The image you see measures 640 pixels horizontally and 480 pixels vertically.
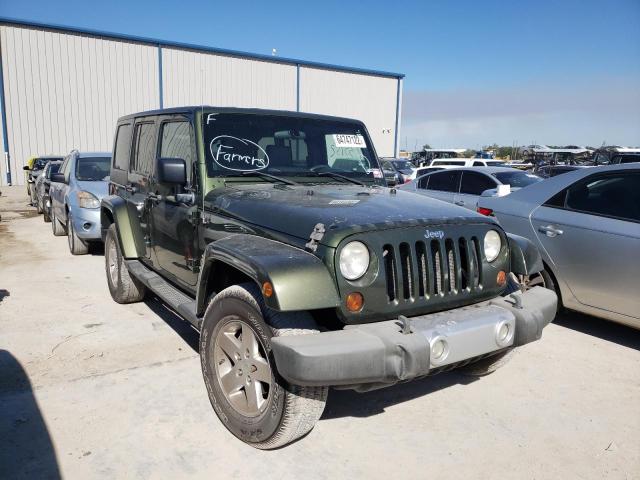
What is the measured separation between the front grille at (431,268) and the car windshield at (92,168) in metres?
7.04

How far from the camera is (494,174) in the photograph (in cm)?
853

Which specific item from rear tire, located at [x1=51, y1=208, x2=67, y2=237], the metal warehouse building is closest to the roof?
the metal warehouse building

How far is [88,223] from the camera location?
7.73 meters

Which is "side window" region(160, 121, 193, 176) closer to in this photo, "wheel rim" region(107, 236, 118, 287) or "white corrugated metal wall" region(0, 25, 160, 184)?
"wheel rim" region(107, 236, 118, 287)

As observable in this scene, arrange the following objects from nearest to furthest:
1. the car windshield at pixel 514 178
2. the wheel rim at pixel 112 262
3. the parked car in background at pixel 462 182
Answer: the wheel rim at pixel 112 262
the parked car in background at pixel 462 182
the car windshield at pixel 514 178

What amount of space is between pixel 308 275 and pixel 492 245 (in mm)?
1295

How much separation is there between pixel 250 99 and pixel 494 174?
21810 mm

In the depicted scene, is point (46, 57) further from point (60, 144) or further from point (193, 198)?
point (193, 198)

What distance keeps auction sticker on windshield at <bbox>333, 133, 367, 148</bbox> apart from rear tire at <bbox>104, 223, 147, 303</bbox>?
2442 millimetres

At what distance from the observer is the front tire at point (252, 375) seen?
8.47ft

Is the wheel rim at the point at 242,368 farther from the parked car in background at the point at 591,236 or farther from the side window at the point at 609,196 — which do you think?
the side window at the point at 609,196

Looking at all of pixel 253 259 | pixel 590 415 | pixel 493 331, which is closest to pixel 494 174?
pixel 590 415

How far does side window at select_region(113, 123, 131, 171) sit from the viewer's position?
5262 mm

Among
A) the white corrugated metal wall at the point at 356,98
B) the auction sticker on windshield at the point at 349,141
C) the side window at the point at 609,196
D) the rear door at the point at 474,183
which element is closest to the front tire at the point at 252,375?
the auction sticker on windshield at the point at 349,141
